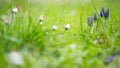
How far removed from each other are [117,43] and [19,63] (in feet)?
2.51

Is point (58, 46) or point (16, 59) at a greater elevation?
point (58, 46)

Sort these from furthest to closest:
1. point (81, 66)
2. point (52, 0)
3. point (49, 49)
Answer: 1. point (52, 0)
2. point (49, 49)
3. point (81, 66)

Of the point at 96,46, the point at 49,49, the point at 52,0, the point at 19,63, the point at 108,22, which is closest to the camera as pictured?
the point at 19,63

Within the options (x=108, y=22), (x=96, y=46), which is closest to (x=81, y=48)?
(x=96, y=46)

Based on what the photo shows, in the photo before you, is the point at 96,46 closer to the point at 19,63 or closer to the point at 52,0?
the point at 19,63

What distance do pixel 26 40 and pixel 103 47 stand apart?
51cm

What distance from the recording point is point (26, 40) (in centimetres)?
202

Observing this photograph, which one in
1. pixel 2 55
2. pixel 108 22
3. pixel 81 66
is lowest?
pixel 81 66

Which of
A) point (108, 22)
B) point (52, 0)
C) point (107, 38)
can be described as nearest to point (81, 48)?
point (107, 38)

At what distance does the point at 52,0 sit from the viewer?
5148 mm

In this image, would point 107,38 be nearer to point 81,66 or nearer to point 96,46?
point 96,46

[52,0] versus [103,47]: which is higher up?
[52,0]

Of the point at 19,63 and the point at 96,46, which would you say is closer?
the point at 19,63

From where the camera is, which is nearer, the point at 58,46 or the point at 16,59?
the point at 16,59
